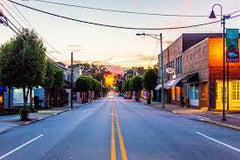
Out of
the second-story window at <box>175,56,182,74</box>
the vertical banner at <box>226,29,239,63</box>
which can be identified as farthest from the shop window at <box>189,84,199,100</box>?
the vertical banner at <box>226,29,239,63</box>

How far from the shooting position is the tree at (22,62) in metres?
32.7

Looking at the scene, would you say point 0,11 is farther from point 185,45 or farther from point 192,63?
point 185,45

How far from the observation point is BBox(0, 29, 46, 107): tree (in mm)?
32656

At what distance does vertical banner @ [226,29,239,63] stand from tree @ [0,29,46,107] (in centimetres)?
1384

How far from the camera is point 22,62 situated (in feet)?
107

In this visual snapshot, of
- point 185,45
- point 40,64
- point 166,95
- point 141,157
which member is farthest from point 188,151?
point 166,95

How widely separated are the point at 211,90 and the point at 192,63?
9363mm

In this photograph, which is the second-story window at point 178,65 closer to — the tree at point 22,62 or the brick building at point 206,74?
the brick building at point 206,74

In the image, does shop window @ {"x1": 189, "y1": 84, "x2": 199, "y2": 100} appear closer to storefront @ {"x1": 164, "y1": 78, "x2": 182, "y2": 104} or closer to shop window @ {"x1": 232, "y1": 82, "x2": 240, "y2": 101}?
storefront @ {"x1": 164, "y1": 78, "x2": 182, "y2": 104}

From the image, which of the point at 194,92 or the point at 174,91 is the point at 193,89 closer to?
the point at 194,92

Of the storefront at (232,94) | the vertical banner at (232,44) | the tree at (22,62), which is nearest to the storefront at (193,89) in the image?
the storefront at (232,94)

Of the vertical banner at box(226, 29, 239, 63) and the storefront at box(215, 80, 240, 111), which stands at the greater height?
the vertical banner at box(226, 29, 239, 63)

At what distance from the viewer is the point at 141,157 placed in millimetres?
12492

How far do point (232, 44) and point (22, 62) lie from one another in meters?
15.1
